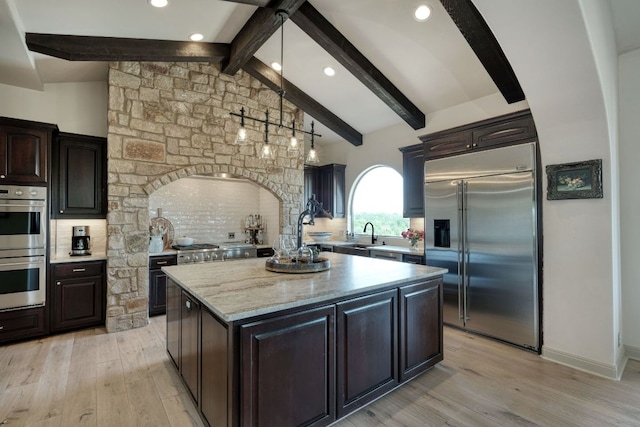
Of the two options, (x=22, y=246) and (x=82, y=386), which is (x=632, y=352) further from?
(x=22, y=246)

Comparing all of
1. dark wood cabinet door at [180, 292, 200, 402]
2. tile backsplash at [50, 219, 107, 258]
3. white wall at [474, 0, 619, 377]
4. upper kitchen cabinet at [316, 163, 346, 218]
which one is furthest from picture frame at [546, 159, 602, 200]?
tile backsplash at [50, 219, 107, 258]

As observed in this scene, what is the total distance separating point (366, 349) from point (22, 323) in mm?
3869

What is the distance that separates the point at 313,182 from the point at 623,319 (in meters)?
5.07

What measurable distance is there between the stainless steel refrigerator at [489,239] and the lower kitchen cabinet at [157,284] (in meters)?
3.68

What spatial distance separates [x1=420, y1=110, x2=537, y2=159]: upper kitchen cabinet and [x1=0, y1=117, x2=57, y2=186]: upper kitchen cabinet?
4.66 meters

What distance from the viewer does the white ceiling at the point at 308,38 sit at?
3.02 meters

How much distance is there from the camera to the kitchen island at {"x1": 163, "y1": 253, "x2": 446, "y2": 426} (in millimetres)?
1684

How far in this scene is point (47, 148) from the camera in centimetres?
355

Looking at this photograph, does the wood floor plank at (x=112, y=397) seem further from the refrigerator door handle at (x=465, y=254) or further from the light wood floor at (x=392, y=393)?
the refrigerator door handle at (x=465, y=254)

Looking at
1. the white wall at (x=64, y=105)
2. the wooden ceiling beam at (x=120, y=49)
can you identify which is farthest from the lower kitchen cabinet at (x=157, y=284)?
the wooden ceiling beam at (x=120, y=49)

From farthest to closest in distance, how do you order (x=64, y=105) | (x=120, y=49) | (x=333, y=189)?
(x=333, y=189) → (x=64, y=105) → (x=120, y=49)

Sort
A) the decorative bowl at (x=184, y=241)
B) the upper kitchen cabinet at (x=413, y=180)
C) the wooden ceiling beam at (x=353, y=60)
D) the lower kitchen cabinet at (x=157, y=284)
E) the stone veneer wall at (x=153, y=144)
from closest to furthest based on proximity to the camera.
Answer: the wooden ceiling beam at (x=353, y=60) → the stone veneer wall at (x=153, y=144) → the lower kitchen cabinet at (x=157, y=284) → the upper kitchen cabinet at (x=413, y=180) → the decorative bowl at (x=184, y=241)

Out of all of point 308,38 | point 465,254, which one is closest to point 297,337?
point 465,254

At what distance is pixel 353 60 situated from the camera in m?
3.96
